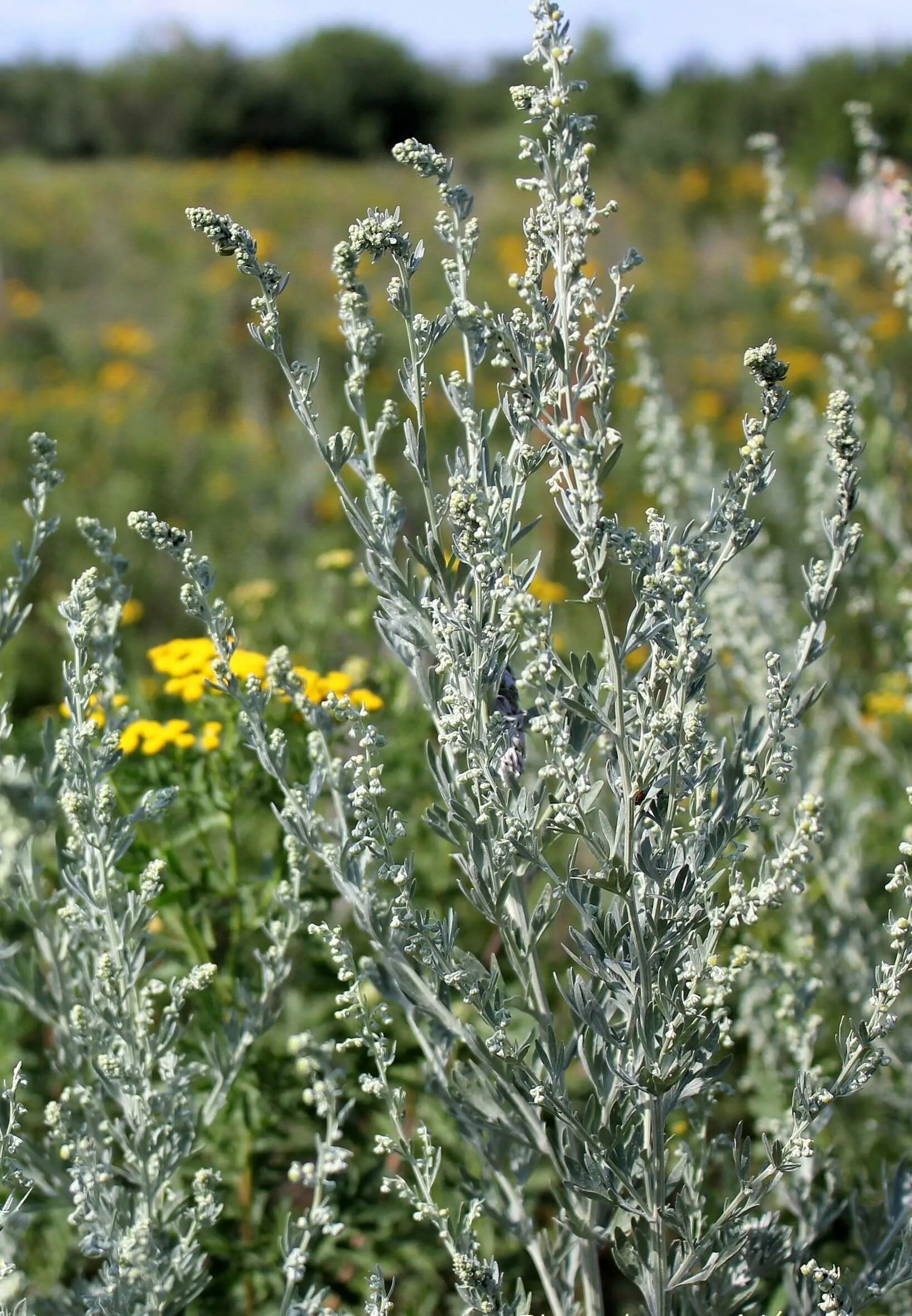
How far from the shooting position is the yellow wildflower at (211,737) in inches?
82.7

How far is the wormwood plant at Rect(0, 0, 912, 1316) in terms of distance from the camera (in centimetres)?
137

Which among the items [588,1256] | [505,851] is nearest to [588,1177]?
[588,1256]

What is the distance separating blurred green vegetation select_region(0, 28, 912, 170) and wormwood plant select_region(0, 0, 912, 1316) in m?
18.3

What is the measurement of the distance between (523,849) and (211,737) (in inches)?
34.4

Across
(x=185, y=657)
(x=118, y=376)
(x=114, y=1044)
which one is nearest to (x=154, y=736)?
(x=185, y=657)

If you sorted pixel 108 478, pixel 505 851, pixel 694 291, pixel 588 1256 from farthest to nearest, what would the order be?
pixel 694 291, pixel 108 478, pixel 588 1256, pixel 505 851

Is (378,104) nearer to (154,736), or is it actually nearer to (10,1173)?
(154,736)

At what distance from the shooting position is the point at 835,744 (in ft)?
14.1

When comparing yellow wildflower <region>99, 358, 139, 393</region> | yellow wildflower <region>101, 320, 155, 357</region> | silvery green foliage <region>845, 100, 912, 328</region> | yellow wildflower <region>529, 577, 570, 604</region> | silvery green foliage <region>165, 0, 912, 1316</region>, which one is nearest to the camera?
silvery green foliage <region>165, 0, 912, 1316</region>

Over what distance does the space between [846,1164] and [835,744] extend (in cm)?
204

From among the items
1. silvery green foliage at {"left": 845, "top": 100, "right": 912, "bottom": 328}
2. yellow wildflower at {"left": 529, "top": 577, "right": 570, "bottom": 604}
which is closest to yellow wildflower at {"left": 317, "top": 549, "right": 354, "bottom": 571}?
yellow wildflower at {"left": 529, "top": 577, "right": 570, "bottom": 604}

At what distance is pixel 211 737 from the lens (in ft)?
6.89

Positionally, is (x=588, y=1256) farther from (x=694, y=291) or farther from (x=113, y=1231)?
(x=694, y=291)

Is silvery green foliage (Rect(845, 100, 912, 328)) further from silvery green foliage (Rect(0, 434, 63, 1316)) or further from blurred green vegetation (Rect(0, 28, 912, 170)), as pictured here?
blurred green vegetation (Rect(0, 28, 912, 170))
